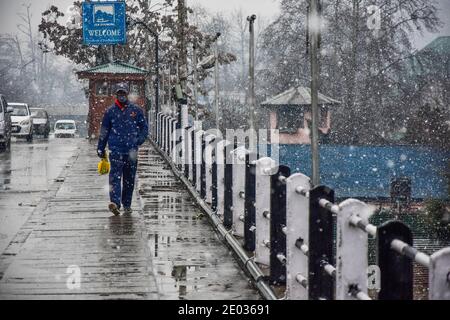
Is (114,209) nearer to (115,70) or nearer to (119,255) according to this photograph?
(119,255)

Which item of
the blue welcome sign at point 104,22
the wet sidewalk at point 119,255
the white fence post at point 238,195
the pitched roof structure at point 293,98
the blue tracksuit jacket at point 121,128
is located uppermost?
the blue welcome sign at point 104,22

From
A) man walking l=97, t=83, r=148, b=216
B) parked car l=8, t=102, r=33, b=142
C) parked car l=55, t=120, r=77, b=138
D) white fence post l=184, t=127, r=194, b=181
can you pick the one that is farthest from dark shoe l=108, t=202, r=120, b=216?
parked car l=55, t=120, r=77, b=138

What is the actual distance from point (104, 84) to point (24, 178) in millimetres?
21334

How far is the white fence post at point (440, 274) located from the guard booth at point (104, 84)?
3690cm

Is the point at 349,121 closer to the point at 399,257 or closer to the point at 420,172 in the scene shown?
the point at 420,172

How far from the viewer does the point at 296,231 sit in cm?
713

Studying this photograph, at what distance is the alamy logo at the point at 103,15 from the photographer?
40.4 meters

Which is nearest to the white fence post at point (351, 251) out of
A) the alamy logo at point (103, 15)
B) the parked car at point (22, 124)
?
the parked car at point (22, 124)

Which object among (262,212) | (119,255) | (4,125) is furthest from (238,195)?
(4,125)

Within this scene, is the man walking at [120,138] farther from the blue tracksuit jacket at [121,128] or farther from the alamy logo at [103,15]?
the alamy logo at [103,15]

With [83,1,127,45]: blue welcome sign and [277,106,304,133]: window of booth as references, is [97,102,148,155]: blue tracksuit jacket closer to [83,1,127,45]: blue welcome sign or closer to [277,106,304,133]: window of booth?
[83,1,127,45]: blue welcome sign

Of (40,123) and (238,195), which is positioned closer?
(238,195)

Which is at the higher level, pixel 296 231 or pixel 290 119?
pixel 290 119

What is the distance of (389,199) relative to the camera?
121 feet
